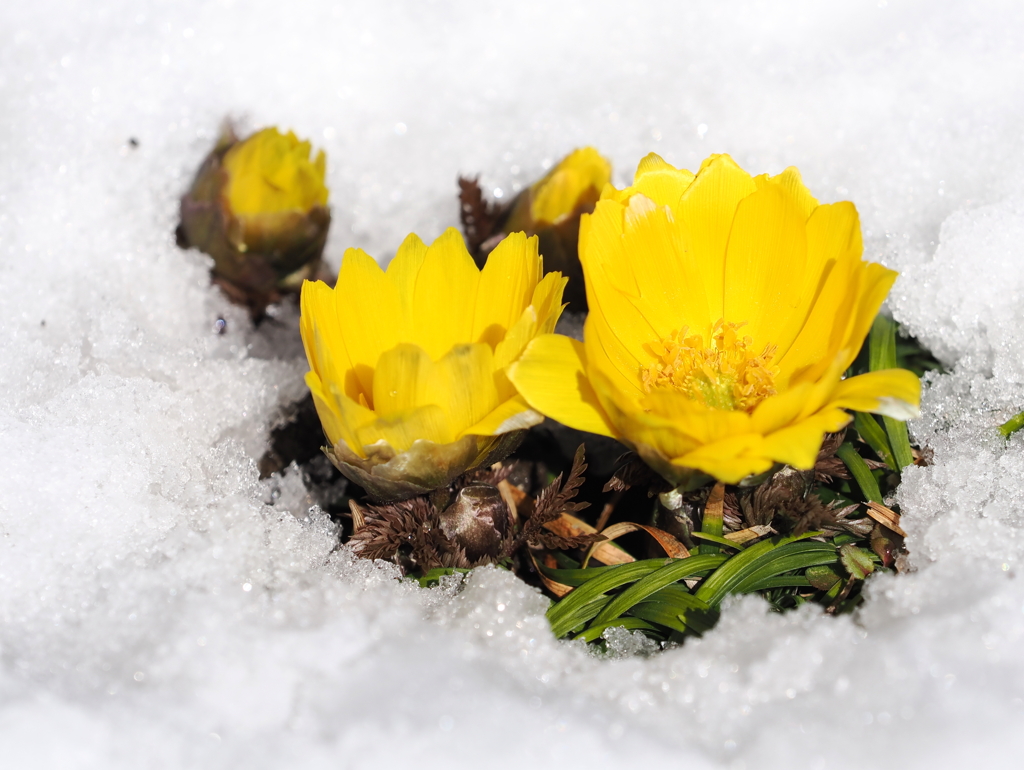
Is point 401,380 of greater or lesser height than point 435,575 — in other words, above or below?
above

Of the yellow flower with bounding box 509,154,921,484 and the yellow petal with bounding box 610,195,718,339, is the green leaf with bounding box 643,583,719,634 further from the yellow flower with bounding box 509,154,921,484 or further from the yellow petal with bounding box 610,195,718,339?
the yellow petal with bounding box 610,195,718,339

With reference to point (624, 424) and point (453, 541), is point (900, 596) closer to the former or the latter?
point (624, 424)

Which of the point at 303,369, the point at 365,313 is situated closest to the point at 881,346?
the point at 365,313

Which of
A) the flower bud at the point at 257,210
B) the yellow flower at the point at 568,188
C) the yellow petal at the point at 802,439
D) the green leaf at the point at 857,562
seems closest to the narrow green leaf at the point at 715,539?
the green leaf at the point at 857,562

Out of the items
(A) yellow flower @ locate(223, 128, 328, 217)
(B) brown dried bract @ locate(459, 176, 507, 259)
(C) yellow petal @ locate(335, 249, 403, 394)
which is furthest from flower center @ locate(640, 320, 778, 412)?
(A) yellow flower @ locate(223, 128, 328, 217)

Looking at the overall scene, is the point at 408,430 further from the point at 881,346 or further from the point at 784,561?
the point at 881,346

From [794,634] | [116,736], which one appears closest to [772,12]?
[794,634]

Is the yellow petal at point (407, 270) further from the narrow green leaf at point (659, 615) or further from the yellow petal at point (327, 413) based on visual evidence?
the narrow green leaf at point (659, 615)

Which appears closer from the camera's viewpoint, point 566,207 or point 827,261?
point 827,261

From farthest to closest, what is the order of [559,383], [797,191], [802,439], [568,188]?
[568,188] < [797,191] < [559,383] < [802,439]
